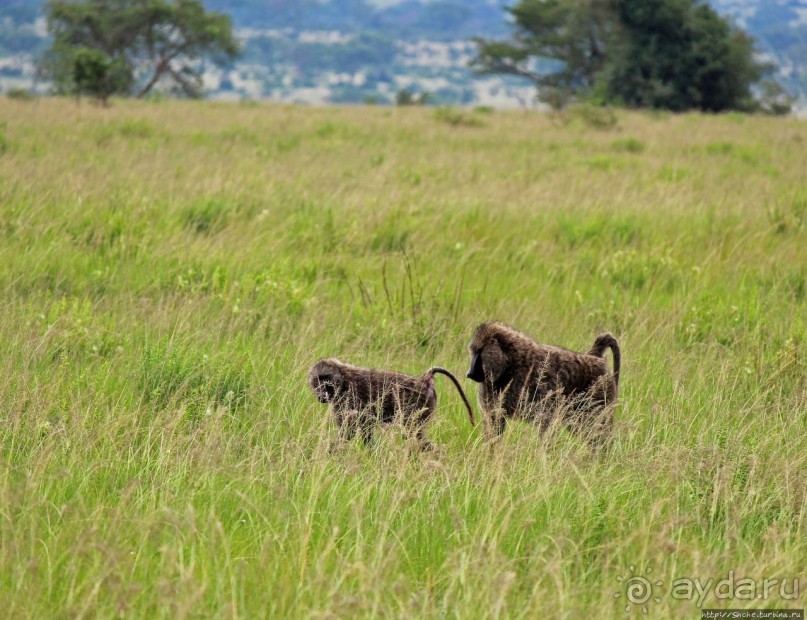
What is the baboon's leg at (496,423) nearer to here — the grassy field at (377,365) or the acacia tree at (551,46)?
the grassy field at (377,365)

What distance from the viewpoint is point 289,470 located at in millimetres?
3711

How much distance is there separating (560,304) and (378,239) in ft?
6.45

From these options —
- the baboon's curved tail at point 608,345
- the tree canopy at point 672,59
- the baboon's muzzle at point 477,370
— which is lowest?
the baboon's muzzle at point 477,370

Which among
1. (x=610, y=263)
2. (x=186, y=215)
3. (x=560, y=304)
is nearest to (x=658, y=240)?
(x=610, y=263)

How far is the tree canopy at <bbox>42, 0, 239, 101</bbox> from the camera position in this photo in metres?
50.0

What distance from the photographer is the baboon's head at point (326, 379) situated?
14.6ft

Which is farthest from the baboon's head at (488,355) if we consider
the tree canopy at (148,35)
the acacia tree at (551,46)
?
the tree canopy at (148,35)

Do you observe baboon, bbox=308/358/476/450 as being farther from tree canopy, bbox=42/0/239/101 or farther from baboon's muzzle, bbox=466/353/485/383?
tree canopy, bbox=42/0/239/101

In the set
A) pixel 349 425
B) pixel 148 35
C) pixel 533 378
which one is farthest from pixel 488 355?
pixel 148 35

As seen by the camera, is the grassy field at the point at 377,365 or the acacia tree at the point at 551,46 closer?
the grassy field at the point at 377,365

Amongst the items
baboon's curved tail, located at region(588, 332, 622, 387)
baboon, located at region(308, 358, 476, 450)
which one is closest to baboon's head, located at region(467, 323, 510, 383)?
baboon, located at region(308, 358, 476, 450)

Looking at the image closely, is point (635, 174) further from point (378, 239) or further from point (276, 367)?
point (276, 367)

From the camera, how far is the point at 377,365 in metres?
5.36

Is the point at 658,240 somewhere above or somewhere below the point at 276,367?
above
